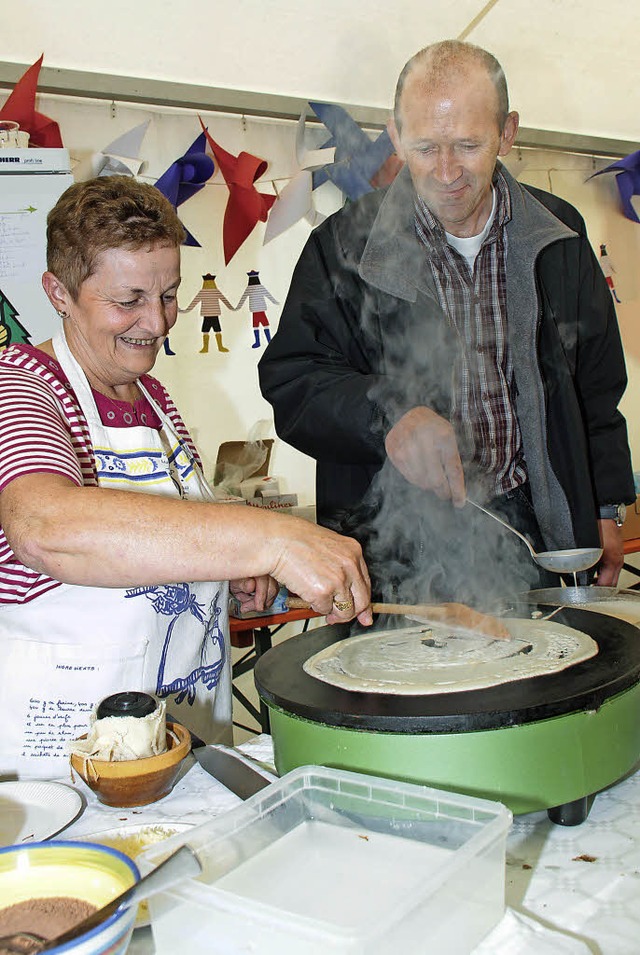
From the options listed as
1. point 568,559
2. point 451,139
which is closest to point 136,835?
point 568,559

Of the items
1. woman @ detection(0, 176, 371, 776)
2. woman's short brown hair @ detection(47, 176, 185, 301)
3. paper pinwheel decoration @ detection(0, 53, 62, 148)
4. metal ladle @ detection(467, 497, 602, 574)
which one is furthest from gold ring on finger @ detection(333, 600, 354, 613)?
paper pinwheel decoration @ detection(0, 53, 62, 148)

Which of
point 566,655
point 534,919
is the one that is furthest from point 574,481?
point 534,919

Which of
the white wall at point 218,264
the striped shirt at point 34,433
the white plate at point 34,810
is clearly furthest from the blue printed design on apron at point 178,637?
the white wall at point 218,264

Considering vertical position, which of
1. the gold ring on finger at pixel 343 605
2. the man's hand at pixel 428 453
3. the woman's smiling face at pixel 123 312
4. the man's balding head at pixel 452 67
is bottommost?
the gold ring on finger at pixel 343 605

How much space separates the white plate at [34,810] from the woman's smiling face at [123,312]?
36.1 inches

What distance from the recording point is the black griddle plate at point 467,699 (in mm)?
1117

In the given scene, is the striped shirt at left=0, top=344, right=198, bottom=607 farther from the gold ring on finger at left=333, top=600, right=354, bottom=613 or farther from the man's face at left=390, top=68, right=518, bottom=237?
the man's face at left=390, top=68, right=518, bottom=237

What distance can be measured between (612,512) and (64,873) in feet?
6.98

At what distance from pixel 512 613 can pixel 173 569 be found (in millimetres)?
813

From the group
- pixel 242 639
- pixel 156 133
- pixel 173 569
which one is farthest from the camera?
pixel 156 133

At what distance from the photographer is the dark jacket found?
2309 millimetres

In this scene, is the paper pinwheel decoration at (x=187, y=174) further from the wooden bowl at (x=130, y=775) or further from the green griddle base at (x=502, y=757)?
the green griddle base at (x=502, y=757)

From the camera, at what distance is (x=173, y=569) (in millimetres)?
1293

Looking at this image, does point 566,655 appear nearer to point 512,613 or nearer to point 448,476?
point 512,613
